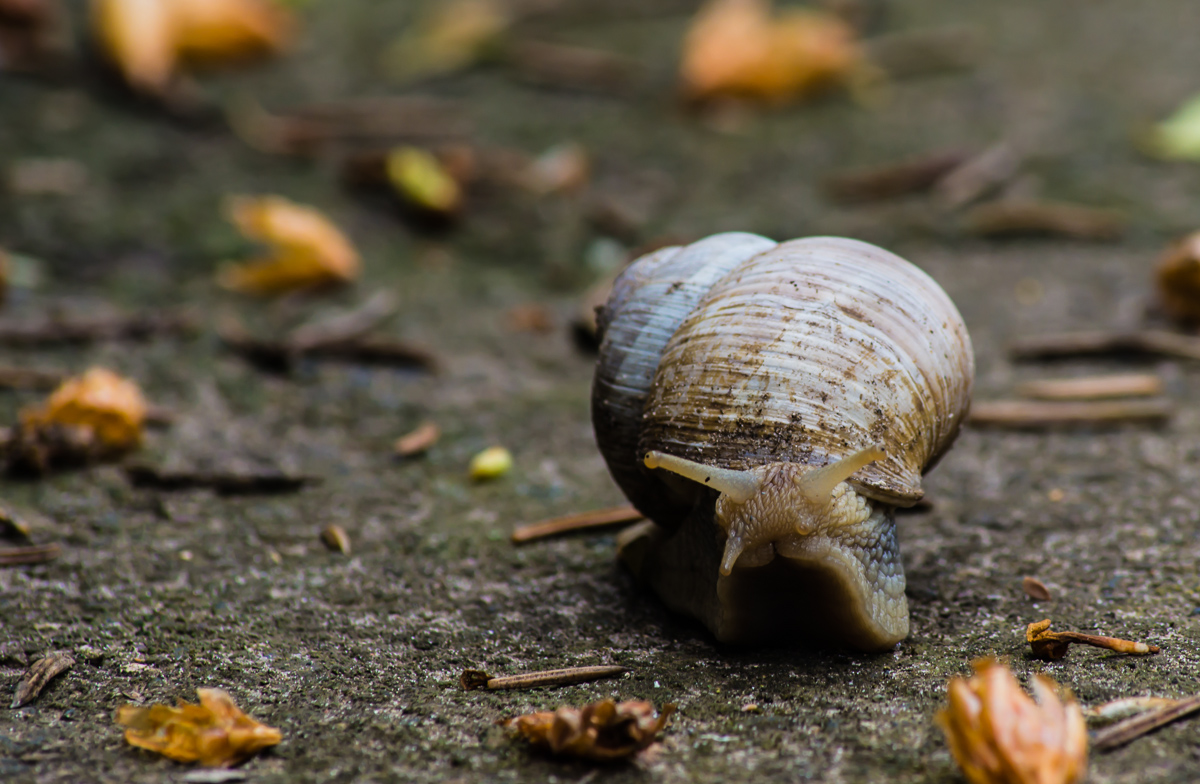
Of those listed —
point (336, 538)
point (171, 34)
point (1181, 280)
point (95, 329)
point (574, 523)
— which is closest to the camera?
point (336, 538)

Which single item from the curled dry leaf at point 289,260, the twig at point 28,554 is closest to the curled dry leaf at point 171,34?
the curled dry leaf at point 289,260

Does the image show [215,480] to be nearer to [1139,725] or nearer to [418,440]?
[418,440]

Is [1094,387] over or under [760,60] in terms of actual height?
under

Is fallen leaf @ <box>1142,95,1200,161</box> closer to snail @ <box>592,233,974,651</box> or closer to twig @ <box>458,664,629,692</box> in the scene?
snail @ <box>592,233,974,651</box>

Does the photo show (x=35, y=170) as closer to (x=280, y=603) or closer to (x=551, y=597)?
(x=280, y=603)

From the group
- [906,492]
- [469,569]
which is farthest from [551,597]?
[906,492]

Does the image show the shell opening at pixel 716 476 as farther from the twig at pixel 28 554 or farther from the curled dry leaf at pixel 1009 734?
the twig at pixel 28 554

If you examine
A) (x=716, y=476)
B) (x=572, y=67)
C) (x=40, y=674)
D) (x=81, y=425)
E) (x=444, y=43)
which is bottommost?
(x=40, y=674)

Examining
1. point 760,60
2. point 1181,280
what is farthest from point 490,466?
point 760,60
